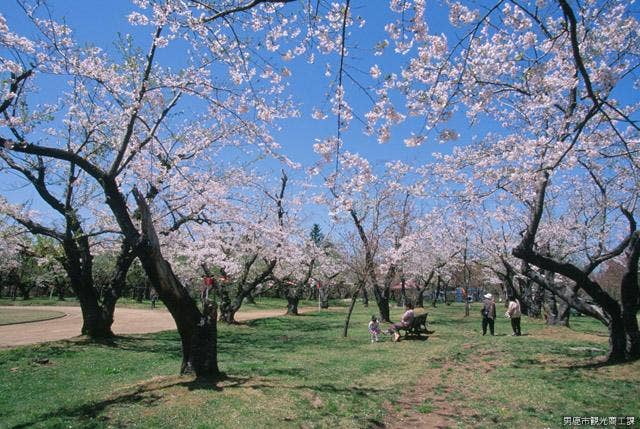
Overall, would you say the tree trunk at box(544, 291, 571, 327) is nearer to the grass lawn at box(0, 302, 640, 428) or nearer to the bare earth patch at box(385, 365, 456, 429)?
the grass lawn at box(0, 302, 640, 428)

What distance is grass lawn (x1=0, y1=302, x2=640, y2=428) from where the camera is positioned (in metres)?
5.60

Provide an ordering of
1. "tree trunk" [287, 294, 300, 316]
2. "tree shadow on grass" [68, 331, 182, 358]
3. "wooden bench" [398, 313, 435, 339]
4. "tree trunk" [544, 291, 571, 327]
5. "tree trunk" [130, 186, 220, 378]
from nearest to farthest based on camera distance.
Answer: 1. "tree trunk" [130, 186, 220, 378]
2. "tree shadow on grass" [68, 331, 182, 358]
3. "wooden bench" [398, 313, 435, 339]
4. "tree trunk" [544, 291, 571, 327]
5. "tree trunk" [287, 294, 300, 316]

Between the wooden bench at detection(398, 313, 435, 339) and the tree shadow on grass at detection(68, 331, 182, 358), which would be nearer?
the tree shadow on grass at detection(68, 331, 182, 358)

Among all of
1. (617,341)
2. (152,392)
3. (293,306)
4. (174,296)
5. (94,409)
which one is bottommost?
(293,306)

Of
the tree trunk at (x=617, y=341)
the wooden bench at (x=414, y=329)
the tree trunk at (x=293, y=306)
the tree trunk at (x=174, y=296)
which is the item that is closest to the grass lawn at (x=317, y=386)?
the tree trunk at (x=174, y=296)

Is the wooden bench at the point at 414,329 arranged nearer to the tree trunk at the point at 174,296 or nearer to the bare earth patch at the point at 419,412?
the bare earth patch at the point at 419,412

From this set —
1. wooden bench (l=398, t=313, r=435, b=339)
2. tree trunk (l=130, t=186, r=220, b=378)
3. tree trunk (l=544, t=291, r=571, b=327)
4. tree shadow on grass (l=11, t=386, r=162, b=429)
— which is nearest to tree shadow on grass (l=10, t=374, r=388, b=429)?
tree shadow on grass (l=11, t=386, r=162, b=429)

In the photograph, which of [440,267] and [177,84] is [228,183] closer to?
[177,84]

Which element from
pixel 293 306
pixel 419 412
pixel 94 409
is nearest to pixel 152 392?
pixel 94 409

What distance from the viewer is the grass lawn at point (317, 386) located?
560cm

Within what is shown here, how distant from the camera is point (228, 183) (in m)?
15.7

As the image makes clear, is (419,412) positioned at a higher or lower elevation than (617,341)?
lower

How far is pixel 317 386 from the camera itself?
726 cm

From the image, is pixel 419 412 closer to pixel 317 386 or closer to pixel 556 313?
pixel 317 386
